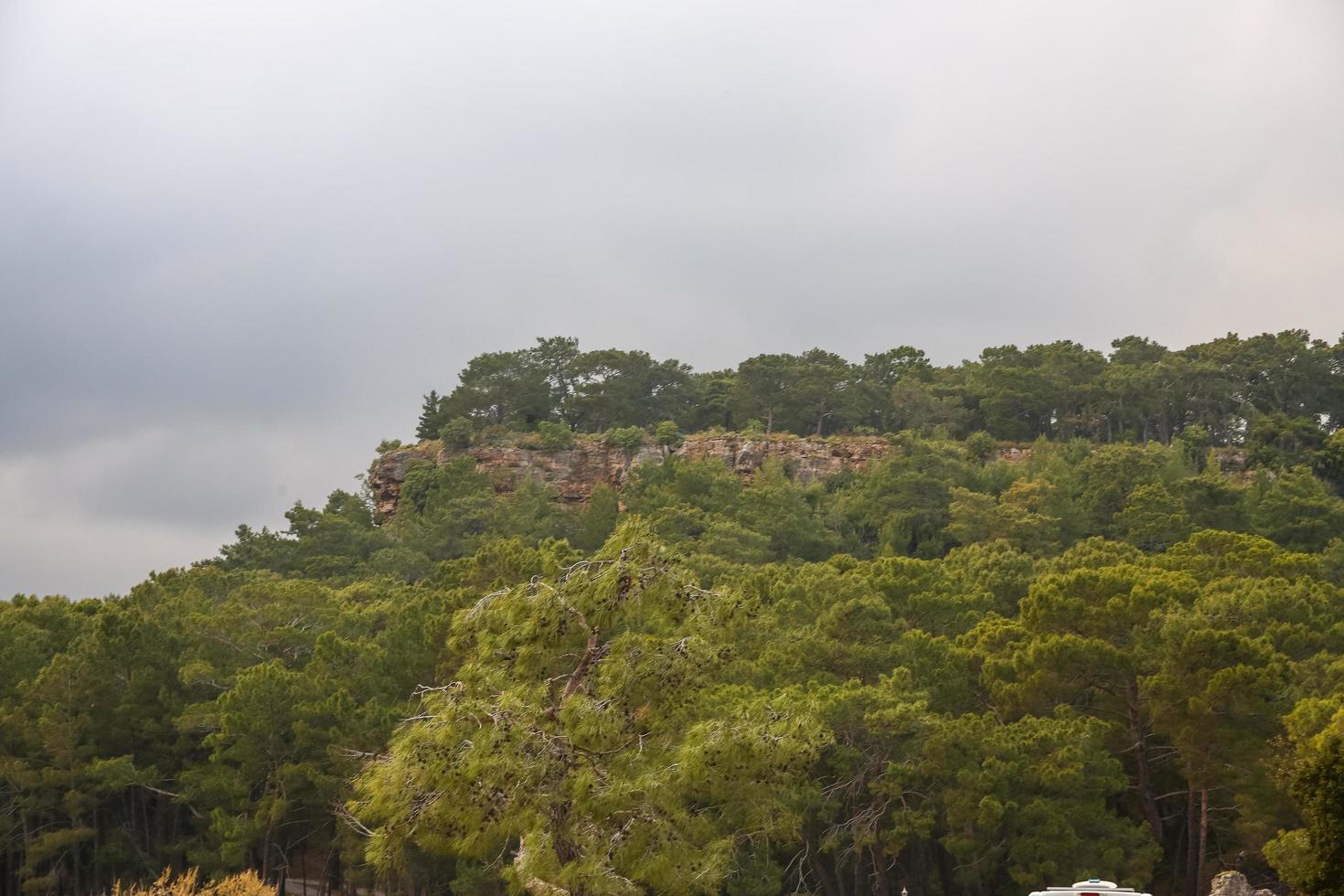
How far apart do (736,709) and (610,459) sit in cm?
5491

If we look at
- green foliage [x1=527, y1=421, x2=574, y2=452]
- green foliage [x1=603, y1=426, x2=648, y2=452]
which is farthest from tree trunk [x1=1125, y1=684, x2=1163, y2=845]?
green foliage [x1=527, y1=421, x2=574, y2=452]

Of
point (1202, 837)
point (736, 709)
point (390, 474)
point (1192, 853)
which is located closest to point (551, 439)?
point (390, 474)

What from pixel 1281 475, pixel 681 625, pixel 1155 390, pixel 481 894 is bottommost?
pixel 481 894

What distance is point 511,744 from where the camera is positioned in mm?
18547

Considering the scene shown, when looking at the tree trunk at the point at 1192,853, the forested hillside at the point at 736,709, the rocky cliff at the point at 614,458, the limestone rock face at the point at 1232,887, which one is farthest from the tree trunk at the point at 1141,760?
the rocky cliff at the point at 614,458

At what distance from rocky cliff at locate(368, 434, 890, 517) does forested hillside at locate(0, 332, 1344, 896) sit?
13.2m

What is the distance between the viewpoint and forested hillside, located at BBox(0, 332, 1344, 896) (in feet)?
63.9

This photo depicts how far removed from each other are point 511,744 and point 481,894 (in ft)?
52.3

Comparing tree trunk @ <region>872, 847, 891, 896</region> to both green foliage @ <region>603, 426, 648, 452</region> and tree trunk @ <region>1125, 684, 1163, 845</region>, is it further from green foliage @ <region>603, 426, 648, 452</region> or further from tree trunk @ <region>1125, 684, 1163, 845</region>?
green foliage @ <region>603, 426, 648, 452</region>

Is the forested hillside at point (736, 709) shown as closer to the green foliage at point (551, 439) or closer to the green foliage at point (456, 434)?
the green foliage at point (551, 439)

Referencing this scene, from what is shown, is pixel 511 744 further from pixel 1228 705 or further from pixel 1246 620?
pixel 1246 620

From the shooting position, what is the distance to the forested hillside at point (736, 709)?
766 inches

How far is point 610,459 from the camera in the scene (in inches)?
3014

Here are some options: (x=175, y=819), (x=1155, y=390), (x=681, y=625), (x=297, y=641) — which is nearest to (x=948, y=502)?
(x=1155, y=390)
